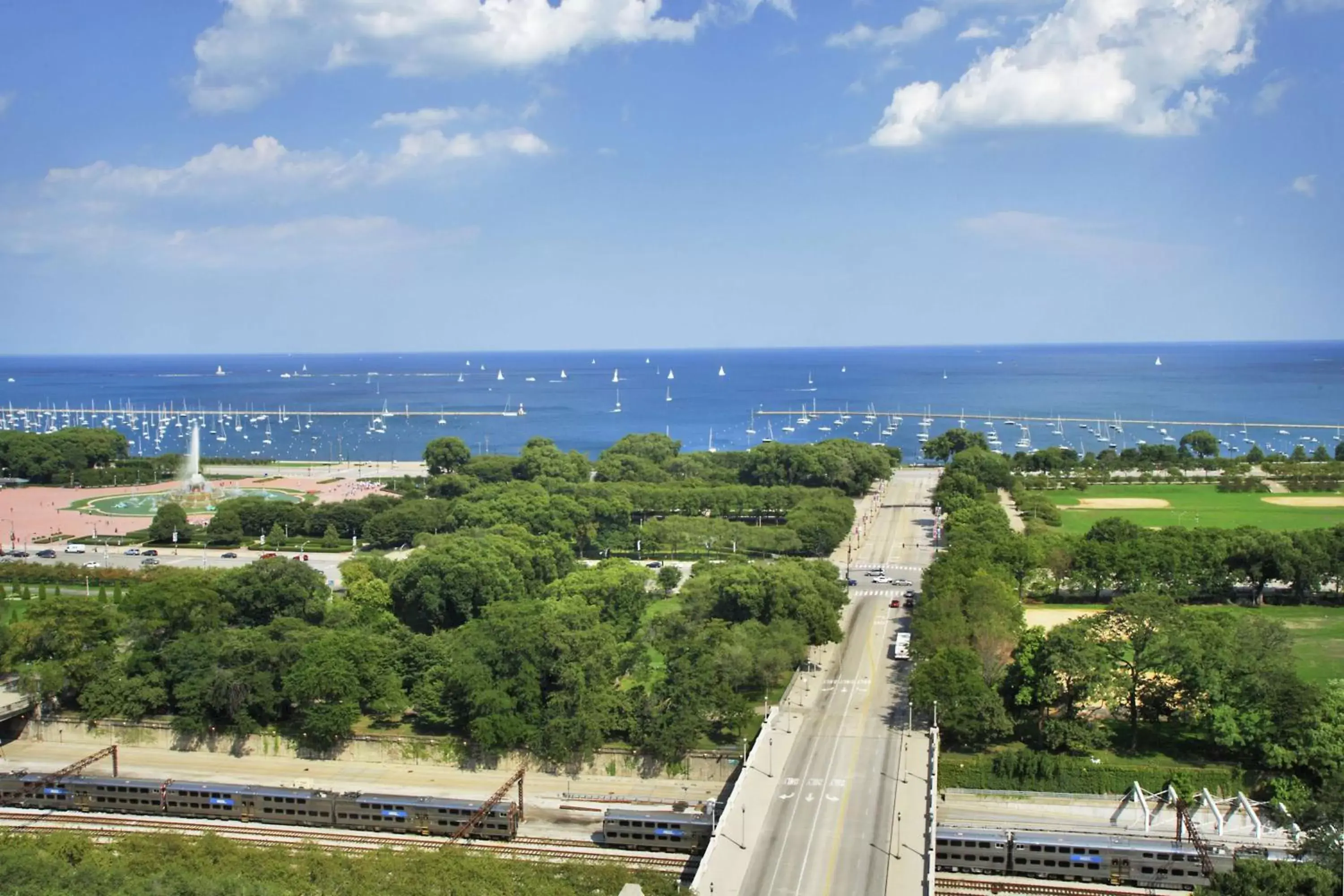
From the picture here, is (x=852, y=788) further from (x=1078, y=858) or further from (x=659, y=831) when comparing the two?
(x=1078, y=858)

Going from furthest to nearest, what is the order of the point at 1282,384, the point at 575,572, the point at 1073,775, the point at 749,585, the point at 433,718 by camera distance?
the point at 1282,384 → the point at 575,572 → the point at 749,585 → the point at 433,718 → the point at 1073,775

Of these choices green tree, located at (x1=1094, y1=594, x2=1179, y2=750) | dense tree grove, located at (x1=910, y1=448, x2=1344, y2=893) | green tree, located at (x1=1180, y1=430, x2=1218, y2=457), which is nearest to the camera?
dense tree grove, located at (x1=910, y1=448, x2=1344, y2=893)

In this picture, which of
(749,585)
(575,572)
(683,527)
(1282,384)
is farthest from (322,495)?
(1282,384)

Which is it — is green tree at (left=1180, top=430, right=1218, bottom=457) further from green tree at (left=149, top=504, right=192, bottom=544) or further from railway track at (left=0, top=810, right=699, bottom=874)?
railway track at (left=0, top=810, right=699, bottom=874)

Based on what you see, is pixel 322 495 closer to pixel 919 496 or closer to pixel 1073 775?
pixel 919 496

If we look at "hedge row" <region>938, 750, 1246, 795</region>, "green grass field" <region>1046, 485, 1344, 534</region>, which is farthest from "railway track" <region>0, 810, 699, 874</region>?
"green grass field" <region>1046, 485, 1344, 534</region>

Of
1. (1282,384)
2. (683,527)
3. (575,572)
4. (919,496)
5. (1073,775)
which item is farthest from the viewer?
(1282,384)

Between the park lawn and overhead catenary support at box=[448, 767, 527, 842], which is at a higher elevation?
the park lawn
